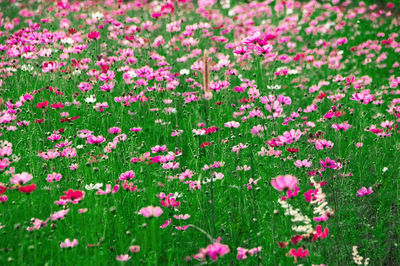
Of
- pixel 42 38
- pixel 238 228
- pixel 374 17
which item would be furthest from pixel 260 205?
pixel 374 17

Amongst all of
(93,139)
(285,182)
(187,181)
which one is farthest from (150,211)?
(93,139)

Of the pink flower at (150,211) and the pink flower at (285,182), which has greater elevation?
the pink flower at (285,182)

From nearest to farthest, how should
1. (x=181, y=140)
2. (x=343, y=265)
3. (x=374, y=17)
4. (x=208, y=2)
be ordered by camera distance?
(x=343, y=265), (x=181, y=140), (x=208, y=2), (x=374, y=17)

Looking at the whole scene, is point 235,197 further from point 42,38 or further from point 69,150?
point 42,38

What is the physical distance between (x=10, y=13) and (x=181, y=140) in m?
5.17

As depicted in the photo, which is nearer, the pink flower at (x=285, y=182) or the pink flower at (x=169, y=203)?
the pink flower at (x=285, y=182)

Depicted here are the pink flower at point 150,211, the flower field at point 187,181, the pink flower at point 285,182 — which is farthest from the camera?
the flower field at point 187,181

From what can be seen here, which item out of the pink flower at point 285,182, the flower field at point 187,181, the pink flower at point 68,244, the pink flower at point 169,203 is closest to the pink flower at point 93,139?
the flower field at point 187,181

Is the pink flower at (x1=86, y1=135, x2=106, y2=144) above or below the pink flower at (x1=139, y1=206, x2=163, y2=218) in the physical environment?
below

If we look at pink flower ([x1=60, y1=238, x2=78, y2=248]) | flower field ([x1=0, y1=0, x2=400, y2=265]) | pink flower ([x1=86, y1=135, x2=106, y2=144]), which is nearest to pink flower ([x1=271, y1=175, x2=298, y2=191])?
flower field ([x1=0, y1=0, x2=400, y2=265])

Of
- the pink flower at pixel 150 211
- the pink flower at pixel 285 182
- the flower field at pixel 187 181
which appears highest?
the pink flower at pixel 285 182

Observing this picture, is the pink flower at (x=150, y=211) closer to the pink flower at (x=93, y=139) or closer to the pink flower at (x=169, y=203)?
the pink flower at (x=169, y=203)

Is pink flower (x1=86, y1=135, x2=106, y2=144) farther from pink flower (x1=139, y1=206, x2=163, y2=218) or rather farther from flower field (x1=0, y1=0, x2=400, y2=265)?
pink flower (x1=139, y1=206, x2=163, y2=218)

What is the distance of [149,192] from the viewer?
1851mm
